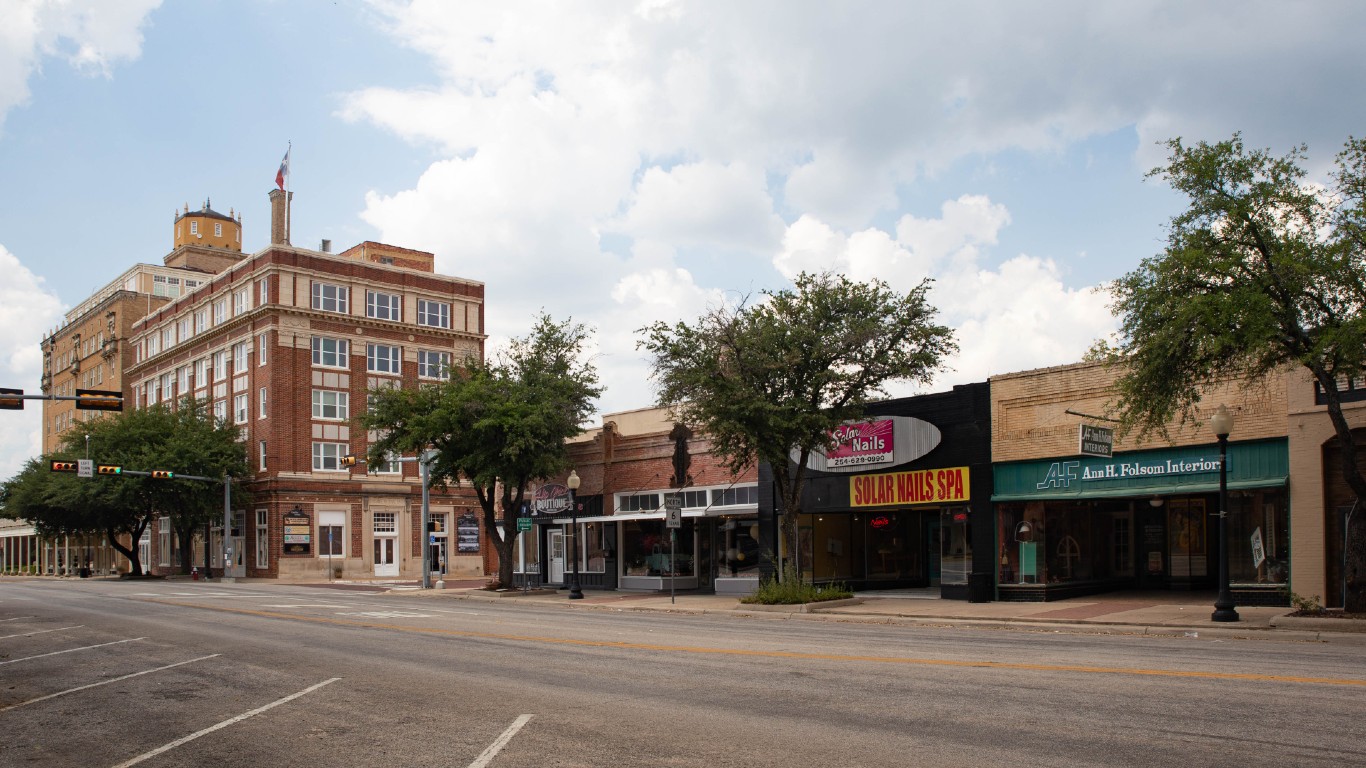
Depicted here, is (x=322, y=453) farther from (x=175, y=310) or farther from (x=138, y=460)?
(x=175, y=310)

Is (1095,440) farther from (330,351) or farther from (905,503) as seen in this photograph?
(330,351)

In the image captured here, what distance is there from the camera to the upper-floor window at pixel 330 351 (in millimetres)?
77500

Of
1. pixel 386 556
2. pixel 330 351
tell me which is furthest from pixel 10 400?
pixel 386 556

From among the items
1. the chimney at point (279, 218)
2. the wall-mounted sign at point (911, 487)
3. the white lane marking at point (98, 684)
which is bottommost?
the white lane marking at point (98, 684)

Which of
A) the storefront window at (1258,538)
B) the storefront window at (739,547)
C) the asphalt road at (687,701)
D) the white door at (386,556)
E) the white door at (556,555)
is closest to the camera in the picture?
the asphalt road at (687,701)

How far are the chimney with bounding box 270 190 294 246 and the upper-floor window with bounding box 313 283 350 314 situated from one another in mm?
5429

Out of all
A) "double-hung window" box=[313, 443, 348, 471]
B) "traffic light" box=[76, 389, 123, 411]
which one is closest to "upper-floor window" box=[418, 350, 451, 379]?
"double-hung window" box=[313, 443, 348, 471]

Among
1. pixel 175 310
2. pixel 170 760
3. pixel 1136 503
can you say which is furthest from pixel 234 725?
pixel 175 310

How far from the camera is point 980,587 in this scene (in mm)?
29172

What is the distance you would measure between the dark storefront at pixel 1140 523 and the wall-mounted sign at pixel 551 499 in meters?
19.5

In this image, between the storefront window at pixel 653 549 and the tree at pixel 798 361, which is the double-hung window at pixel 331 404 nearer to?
the storefront window at pixel 653 549

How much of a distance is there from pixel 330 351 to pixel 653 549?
1743 inches

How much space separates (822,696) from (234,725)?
6125mm

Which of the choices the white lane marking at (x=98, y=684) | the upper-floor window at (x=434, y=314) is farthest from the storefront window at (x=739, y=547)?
the upper-floor window at (x=434, y=314)
